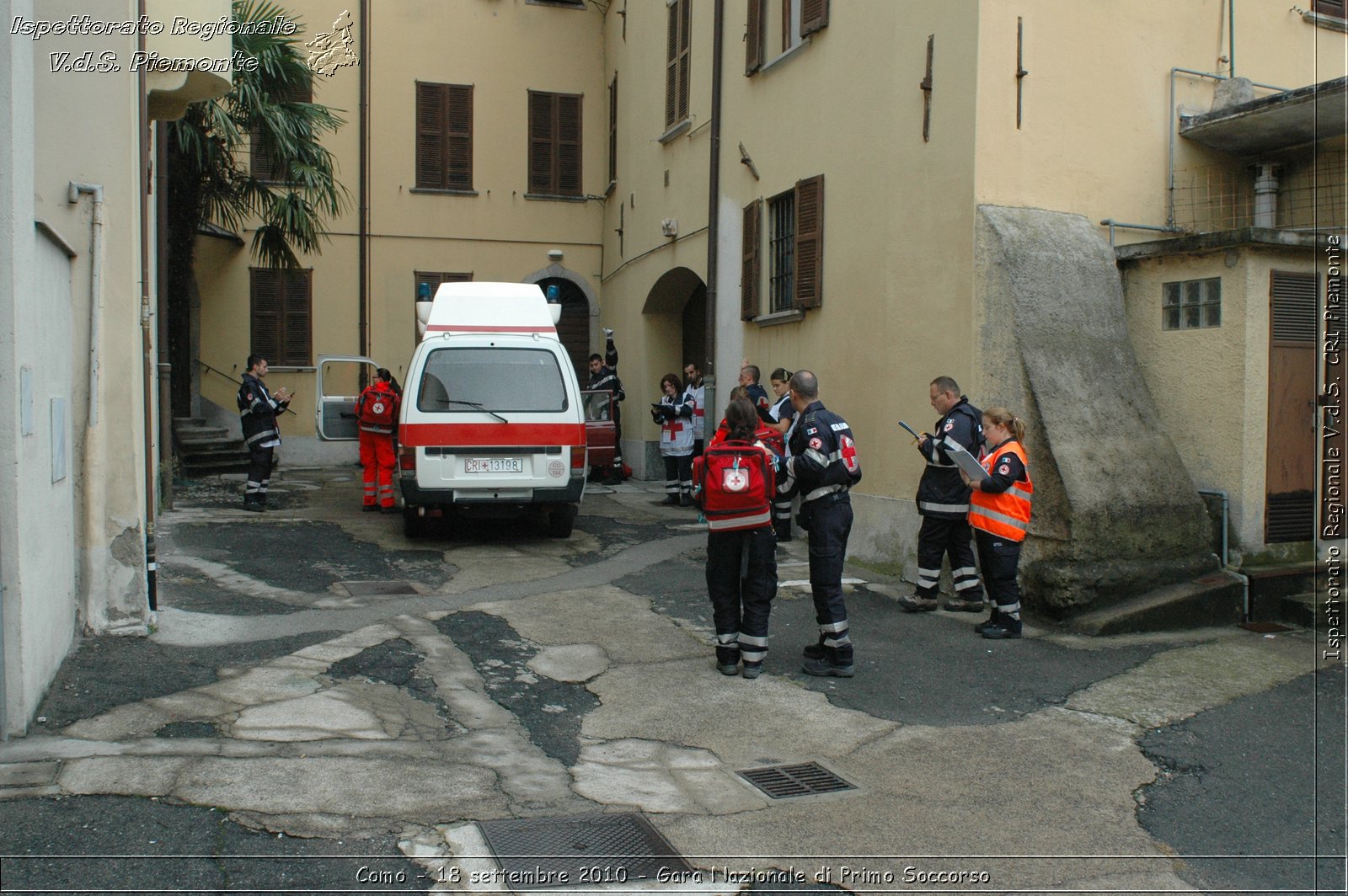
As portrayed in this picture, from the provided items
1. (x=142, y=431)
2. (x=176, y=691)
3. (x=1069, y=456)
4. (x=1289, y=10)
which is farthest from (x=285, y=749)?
(x=1289, y=10)

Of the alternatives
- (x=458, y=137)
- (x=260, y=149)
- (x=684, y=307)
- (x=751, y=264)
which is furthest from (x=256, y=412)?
(x=458, y=137)

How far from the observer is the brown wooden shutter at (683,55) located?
14523 mm

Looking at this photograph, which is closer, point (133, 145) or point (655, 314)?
point (133, 145)

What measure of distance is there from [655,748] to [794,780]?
72 cm

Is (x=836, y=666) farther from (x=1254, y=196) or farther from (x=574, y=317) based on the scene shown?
(x=574, y=317)

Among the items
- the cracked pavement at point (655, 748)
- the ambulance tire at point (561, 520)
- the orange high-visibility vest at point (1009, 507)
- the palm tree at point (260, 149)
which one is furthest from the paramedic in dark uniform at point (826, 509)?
the palm tree at point (260, 149)

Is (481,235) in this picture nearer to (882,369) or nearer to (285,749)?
(882,369)

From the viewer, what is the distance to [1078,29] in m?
8.49

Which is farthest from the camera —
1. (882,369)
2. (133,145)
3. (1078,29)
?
(882,369)

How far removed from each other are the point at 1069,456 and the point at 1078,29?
350cm

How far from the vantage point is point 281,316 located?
732 inches

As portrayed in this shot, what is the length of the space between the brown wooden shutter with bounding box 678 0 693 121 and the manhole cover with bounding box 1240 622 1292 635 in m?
9.69

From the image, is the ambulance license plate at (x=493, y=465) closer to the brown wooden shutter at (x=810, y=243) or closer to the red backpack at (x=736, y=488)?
the brown wooden shutter at (x=810, y=243)

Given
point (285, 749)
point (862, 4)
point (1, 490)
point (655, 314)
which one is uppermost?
point (862, 4)
